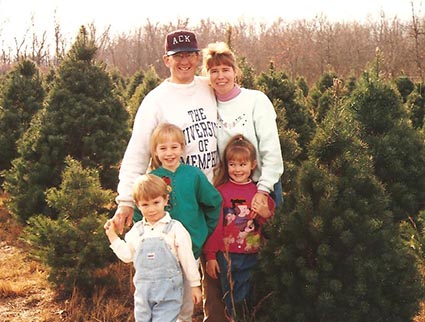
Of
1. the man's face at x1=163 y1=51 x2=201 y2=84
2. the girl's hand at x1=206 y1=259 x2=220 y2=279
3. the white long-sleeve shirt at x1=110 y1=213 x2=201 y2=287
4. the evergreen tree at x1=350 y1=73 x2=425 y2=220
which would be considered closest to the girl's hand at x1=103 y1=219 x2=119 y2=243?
the white long-sleeve shirt at x1=110 y1=213 x2=201 y2=287

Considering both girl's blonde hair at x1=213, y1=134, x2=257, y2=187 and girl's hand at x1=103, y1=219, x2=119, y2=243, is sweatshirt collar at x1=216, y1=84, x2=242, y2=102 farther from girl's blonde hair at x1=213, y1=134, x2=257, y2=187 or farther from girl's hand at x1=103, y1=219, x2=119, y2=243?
girl's hand at x1=103, y1=219, x2=119, y2=243

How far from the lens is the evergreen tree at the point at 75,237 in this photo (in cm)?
494

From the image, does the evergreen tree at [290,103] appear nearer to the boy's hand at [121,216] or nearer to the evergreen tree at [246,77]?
the evergreen tree at [246,77]

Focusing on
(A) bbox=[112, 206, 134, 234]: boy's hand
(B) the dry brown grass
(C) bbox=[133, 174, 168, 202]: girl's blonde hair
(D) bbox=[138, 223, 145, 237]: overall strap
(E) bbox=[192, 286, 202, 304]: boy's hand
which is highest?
(C) bbox=[133, 174, 168, 202]: girl's blonde hair

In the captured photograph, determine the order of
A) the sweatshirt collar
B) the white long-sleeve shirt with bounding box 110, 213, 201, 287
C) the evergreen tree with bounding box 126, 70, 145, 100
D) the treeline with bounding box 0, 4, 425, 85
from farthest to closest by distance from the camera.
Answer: the treeline with bounding box 0, 4, 425, 85
the evergreen tree with bounding box 126, 70, 145, 100
the sweatshirt collar
the white long-sleeve shirt with bounding box 110, 213, 201, 287

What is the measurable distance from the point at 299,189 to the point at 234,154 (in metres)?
0.50

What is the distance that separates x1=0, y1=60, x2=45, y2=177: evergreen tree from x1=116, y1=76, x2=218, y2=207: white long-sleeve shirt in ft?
19.6

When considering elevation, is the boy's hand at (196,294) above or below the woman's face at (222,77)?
below

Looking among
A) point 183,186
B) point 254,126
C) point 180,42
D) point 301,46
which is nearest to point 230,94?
point 254,126

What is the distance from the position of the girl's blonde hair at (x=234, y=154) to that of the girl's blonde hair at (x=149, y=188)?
0.60 meters

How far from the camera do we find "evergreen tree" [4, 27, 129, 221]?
21.5 feet

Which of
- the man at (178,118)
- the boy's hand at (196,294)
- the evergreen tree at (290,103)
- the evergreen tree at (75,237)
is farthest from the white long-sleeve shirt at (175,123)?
the evergreen tree at (290,103)

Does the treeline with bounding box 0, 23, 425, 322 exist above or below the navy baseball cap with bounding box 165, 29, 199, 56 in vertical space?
below

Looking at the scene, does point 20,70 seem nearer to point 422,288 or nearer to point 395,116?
point 395,116
